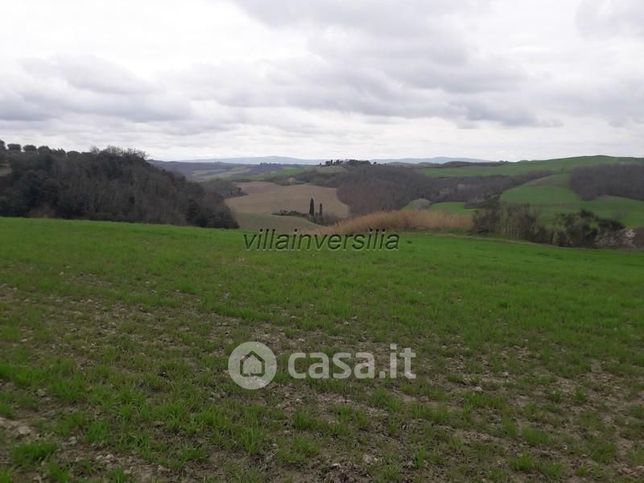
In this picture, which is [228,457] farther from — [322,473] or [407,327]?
[407,327]

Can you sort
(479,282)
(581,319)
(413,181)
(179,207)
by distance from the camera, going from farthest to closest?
(413,181) → (179,207) → (479,282) → (581,319)

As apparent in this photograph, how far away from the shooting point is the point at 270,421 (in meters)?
5.31

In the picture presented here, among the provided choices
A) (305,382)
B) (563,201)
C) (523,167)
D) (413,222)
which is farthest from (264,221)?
(523,167)

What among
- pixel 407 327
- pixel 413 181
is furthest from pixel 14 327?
pixel 413 181

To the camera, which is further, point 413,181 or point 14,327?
point 413,181

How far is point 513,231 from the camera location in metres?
39.3

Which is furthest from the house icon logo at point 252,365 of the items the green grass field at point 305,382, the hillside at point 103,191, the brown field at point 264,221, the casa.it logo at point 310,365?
the hillside at point 103,191

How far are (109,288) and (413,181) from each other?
289 feet

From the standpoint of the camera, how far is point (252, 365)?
6910mm

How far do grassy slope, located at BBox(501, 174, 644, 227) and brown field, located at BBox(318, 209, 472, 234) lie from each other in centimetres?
928

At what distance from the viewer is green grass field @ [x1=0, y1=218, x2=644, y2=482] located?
4672 mm

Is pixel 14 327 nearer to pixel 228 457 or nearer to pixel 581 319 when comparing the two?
pixel 228 457

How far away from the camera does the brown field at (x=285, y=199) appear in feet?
258

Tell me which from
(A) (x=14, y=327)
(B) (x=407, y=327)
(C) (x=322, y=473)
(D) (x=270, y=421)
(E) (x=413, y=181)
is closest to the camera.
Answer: (C) (x=322, y=473)
